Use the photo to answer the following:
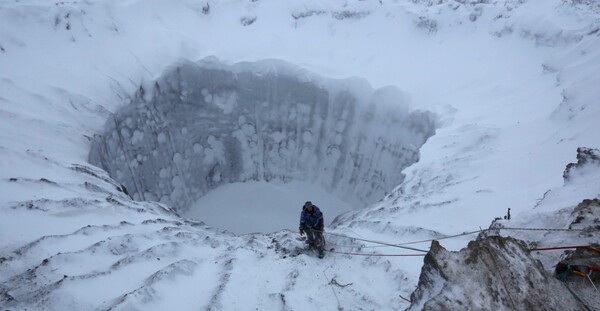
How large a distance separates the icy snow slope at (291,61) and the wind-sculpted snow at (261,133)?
0.55 m

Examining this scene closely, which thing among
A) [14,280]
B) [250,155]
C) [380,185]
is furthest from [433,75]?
[14,280]

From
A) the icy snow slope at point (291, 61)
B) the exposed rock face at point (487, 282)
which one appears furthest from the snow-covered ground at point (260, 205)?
the exposed rock face at point (487, 282)

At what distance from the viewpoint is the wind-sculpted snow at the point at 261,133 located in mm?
11938

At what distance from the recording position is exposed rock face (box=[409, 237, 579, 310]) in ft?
11.6

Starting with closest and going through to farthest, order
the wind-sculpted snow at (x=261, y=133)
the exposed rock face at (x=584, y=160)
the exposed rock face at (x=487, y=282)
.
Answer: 1. the exposed rock face at (x=487, y=282)
2. the exposed rock face at (x=584, y=160)
3. the wind-sculpted snow at (x=261, y=133)

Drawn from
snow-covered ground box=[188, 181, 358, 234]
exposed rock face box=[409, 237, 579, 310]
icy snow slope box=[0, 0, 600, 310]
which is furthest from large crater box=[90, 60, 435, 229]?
exposed rock face box=[409, 237, 579, 310]

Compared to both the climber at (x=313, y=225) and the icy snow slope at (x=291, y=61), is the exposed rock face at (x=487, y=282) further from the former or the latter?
A: the climber at (x=313, y=225)

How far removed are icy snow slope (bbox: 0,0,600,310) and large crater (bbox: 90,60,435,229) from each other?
59 centimetres

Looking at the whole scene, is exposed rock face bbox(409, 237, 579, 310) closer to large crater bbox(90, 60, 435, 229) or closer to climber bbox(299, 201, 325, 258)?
climber bbox(299, 201, 325, 258)

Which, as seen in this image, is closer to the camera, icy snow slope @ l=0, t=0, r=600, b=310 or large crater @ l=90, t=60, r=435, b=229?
icy snow slope @ l=0, t=0, r=600, b=310

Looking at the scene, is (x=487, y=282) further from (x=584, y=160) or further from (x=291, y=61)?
(x=291, y=61)

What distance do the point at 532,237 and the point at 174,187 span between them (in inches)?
404

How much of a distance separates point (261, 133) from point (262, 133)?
33mm

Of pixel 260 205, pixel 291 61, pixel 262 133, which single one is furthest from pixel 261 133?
pixel 291 61
